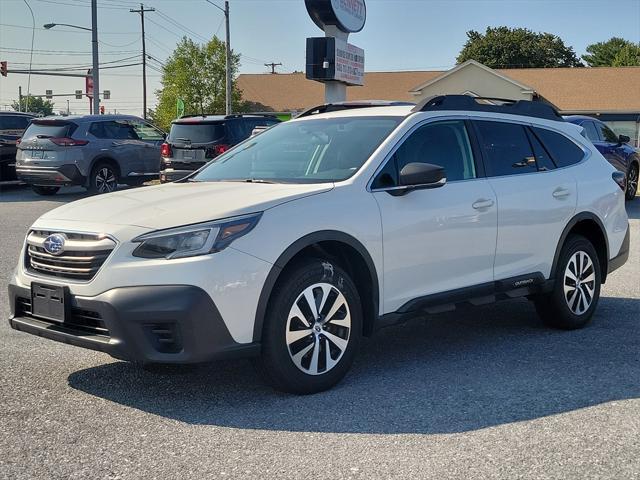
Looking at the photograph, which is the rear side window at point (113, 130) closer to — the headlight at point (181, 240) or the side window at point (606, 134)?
the side window at point (606, 134)

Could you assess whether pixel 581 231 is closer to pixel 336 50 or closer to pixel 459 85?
pixel 336 50

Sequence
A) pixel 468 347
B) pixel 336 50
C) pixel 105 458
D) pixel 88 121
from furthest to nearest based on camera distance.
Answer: pixel 336 50 < pixel 88 121 < pixel 468 347 < pixel 105 458

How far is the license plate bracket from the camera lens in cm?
458

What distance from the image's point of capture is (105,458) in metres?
3.88

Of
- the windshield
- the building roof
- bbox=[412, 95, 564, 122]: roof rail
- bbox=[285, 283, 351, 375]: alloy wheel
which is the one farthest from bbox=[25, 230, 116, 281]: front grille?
the building roof

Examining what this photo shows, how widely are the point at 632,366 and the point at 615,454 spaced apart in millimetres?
1704

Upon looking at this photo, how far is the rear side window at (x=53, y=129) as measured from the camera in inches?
678

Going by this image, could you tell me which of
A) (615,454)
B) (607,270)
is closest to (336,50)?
(607,270)

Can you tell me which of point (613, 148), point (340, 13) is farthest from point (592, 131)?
point (340, 13)

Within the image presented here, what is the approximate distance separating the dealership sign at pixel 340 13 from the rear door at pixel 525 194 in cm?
1435

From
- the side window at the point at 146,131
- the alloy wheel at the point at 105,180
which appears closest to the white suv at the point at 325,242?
the alloy wheel at the point at 105,180

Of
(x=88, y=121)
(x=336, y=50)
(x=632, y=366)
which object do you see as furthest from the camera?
(x=336, y=50)

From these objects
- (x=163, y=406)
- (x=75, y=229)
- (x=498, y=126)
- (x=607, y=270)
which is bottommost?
(x=163, y=406)

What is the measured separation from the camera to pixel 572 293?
6.63 m
